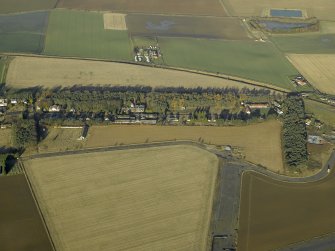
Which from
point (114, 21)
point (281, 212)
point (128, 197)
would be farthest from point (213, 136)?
Answer: point (114, 21)

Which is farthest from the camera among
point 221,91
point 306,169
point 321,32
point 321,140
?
point 321,32

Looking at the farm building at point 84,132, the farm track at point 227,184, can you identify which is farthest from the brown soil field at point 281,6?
the farm building at point 84,132

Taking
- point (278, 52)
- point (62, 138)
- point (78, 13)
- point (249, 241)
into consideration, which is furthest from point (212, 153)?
point (78, 13)

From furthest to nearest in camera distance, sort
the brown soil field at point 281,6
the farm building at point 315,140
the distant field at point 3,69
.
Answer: the brown soil field at point 281,6
the distant field at point 3,69
the farm building at point 315,140

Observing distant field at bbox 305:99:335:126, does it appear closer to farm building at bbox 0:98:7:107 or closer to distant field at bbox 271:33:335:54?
distant field at bbox 271:33:335:54

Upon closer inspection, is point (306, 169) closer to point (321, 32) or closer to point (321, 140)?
point (321, 140)

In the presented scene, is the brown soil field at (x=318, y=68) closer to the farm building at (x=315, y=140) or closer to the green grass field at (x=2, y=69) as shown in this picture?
the farm building at (x=315, y=140)
